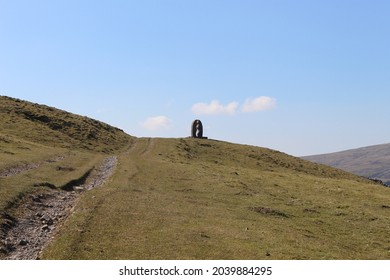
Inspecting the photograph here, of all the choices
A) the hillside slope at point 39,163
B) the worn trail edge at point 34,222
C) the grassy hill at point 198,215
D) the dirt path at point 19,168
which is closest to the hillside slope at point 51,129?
the hillside slope at point 39,163

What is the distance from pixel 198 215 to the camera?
1130 inches

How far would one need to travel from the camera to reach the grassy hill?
20203 millimetres

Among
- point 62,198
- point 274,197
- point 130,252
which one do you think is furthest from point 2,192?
point 274,197

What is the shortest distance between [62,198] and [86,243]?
43.0ft

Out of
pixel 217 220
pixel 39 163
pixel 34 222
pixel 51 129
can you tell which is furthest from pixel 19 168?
pixel 51 129

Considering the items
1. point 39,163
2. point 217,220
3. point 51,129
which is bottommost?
point 217,220

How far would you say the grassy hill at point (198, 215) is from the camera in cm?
2020

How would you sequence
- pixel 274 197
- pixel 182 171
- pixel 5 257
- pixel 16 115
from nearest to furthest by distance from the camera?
pixel 5 257, pixel 274 197, pixel 182 171, pixel 16 115

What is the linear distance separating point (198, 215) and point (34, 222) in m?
11.2

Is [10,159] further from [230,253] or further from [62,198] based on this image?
[230,253]

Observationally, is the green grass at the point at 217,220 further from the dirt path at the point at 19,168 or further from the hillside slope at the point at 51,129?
the hillside slope at the point at 51,129

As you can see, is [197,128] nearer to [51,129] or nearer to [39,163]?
[51,129]

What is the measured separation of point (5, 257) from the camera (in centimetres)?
1784

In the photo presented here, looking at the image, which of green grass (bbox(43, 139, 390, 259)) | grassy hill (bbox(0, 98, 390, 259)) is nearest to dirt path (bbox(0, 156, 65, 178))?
grassy hill (bbox(0, 98, 390, 259))
